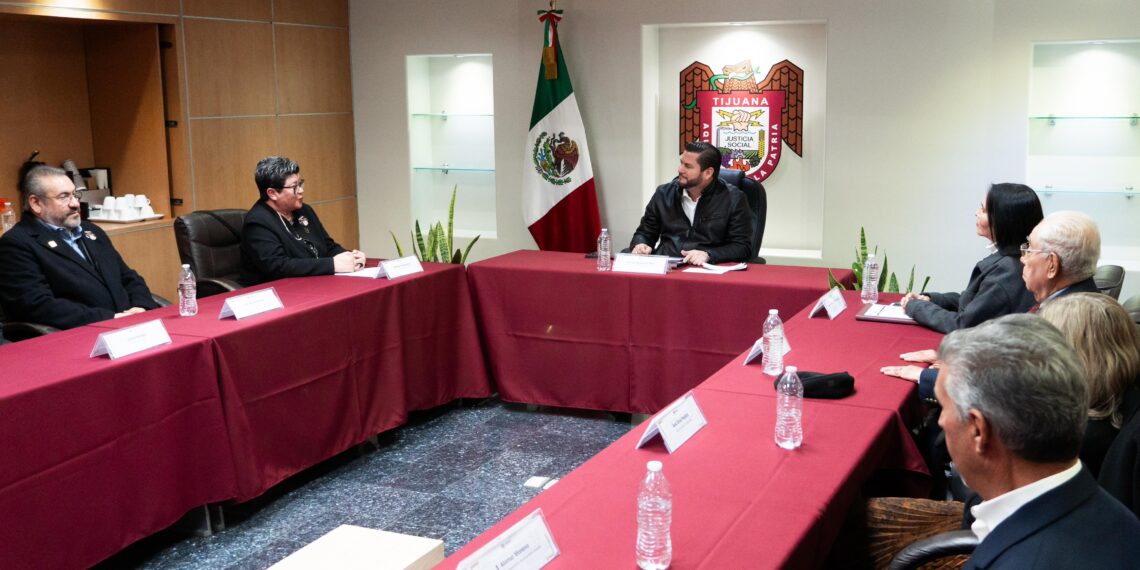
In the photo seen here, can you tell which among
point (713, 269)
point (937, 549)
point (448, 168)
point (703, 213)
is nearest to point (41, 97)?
point (448, 168)

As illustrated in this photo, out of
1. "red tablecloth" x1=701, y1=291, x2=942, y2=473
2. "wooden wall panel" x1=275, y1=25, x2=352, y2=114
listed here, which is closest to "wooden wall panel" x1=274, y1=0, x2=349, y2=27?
"wooden wall panel" x1=275, y1=25, x2=352, y2=114

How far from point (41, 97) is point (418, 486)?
11.7 feet

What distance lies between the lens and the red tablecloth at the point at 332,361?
12.2 feet

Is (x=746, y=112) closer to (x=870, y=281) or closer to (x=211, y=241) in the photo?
(x=870, y=281)

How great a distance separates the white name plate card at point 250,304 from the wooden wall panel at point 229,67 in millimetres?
2679

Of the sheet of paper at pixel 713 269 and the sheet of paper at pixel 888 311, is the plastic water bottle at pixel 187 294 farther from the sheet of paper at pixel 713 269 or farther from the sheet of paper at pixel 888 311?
the sheet of paper at pixel 888 311

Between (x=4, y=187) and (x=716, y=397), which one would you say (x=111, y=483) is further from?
(x=4, y=187)

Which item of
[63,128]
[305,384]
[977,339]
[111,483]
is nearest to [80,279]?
[305,384]

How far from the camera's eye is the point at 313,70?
707 centimetres

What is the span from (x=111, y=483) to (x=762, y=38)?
4597mm

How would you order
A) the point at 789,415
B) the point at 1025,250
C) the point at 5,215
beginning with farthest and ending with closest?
the point at 5,215, the point at 1025,250, the point at 789,415

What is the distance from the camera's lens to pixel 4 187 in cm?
569

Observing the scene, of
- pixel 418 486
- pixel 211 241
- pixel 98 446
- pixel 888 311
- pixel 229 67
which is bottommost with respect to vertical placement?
pixel 418 486

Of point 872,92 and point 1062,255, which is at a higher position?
point 872,92
